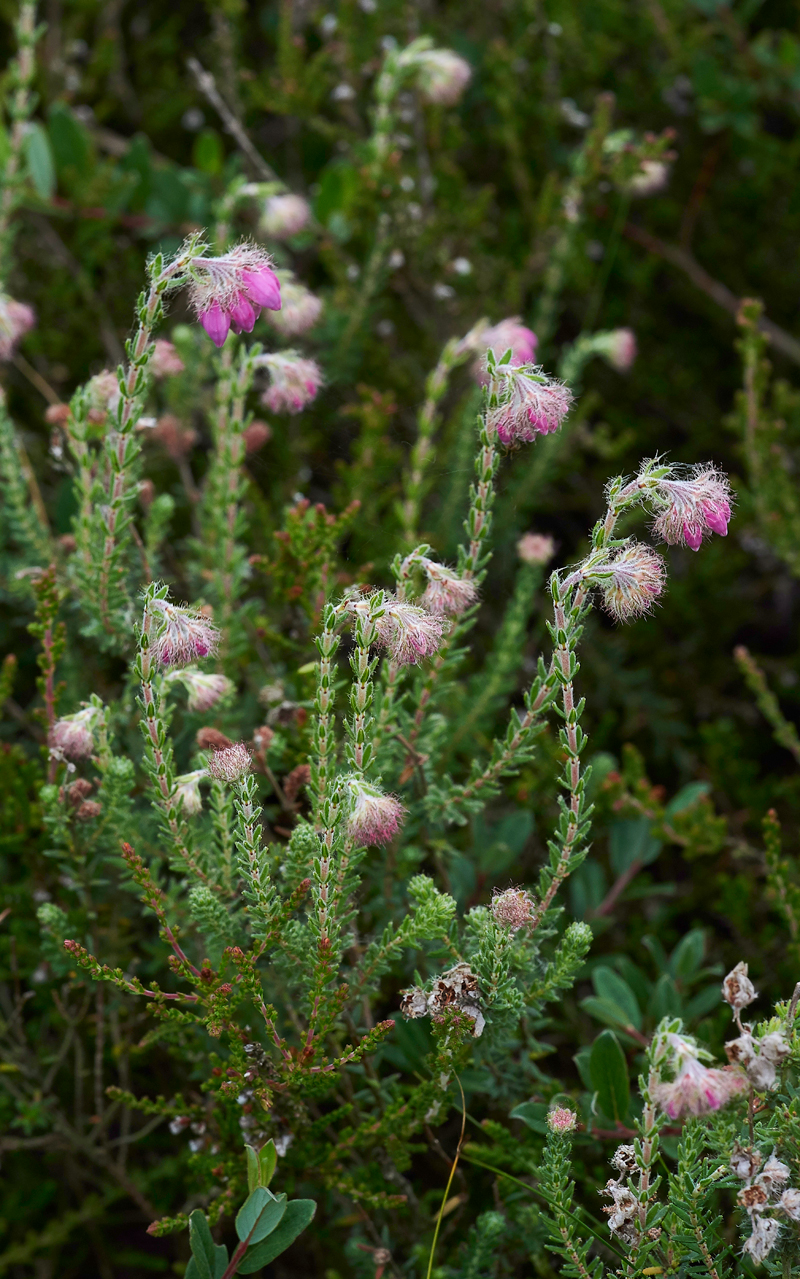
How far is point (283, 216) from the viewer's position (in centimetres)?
252

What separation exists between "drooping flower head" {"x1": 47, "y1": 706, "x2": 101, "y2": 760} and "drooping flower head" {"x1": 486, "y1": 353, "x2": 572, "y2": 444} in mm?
743

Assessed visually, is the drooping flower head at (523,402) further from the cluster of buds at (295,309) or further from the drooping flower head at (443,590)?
the cluster of buds at (295,309)

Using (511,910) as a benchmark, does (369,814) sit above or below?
above

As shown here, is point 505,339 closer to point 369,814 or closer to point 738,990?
point 369,814

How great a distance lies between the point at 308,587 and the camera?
196 centimetres

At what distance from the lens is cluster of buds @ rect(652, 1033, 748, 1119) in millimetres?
1240

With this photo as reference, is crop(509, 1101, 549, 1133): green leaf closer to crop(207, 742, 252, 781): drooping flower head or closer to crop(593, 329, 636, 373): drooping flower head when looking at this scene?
crop(207, 742, 252, 781): drooping flower head

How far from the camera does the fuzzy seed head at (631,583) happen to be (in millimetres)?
1229

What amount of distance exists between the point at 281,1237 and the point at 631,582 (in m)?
0.97

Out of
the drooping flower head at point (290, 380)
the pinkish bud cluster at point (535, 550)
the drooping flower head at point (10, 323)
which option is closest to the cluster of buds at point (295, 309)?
the drooping flower head at point (290, 380)

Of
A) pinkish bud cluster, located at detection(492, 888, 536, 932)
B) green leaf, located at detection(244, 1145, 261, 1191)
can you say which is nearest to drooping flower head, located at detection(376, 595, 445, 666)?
pinkish bud cluster, located at detection(492, 888, 536, 932)

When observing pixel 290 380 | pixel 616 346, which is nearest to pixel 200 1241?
pixel 290 380

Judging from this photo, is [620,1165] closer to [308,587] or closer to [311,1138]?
[311,1138]

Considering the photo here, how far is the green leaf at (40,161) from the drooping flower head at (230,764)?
2104 millimetres
